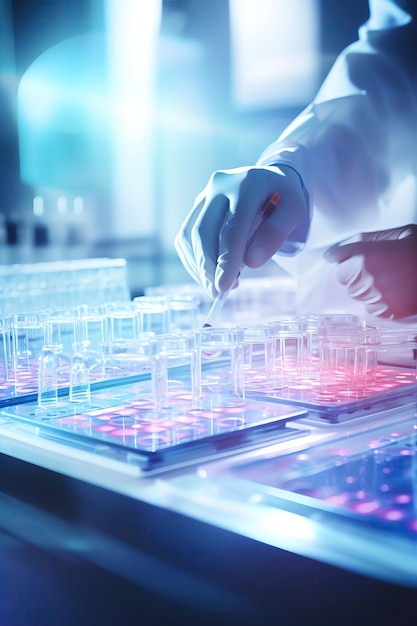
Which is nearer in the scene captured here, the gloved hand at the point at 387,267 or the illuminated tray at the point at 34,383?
the illuminated tray at the point at 34,383

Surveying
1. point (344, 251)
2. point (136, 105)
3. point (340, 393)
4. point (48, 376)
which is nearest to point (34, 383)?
point (48, 376)

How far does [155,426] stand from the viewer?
3.57 feet

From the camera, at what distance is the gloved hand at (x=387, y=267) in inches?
87.4

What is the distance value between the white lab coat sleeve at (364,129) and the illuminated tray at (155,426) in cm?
117

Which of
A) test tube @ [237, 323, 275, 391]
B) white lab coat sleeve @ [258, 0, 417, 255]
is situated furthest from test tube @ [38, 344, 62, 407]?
white lab coat sleeve @ [258, 0, 417, 255]

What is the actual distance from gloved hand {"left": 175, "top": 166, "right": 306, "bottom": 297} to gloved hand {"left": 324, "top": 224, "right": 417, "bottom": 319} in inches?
22.1

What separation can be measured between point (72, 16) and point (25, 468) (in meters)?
2.48

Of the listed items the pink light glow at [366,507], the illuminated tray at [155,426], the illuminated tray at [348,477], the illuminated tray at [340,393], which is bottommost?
the pink light glow at [366,507]

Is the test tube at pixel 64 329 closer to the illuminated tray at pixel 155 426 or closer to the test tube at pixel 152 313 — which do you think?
the test tube at pixel 152 313

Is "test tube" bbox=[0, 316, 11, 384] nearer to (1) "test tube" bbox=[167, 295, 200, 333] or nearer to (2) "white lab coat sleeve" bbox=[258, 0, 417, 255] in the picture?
(1) "test tube" bbox=[167, 295, 200, 333]

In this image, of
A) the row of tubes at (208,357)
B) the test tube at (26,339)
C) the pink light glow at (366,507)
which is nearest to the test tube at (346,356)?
the row of tubes at (208,357)

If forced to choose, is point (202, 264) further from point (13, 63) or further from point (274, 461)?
point (13, 63)

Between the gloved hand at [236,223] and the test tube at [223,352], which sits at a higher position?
the gloved hand at [236,223]

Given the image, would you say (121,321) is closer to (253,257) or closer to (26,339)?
(26,339)
